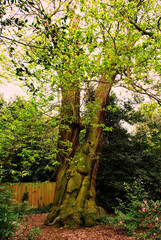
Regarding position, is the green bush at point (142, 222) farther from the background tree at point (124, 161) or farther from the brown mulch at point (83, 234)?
the background tree at point (124, 161)

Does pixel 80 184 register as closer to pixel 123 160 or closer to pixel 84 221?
pixel 84 221

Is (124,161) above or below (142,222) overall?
above

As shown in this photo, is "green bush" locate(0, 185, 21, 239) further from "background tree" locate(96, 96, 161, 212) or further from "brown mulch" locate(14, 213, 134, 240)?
"background tree" locate(96, 96, 161, 212)

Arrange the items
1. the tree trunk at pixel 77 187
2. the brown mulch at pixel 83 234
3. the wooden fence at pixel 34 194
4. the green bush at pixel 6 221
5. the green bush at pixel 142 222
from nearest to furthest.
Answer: the green bush at pixel 6 221 → the green bush at pixel 142 222 → the brown mulch at pixel 83 234 → the tree trunk at pixel 77 187 → the wooden fence at pixel 34 194

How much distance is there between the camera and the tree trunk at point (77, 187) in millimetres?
5105

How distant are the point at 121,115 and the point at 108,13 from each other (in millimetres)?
5377

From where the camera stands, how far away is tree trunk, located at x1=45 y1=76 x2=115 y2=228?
5.11m

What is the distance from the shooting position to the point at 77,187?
5.57 meters

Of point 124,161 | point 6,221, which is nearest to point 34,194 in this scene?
point 124,161

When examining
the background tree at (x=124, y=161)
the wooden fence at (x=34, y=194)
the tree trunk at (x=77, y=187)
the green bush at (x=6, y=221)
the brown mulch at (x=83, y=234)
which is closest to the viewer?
the green bush at (x=6, y=221)

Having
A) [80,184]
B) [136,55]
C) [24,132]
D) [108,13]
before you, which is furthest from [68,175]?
Answer: [108,13]

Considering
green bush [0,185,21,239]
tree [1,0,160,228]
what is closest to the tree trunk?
tree [1,0,160,228]

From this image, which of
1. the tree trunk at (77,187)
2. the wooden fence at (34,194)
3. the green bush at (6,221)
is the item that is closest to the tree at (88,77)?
the tree trunk at (77,187)

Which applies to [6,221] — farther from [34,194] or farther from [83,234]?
[34,194]
